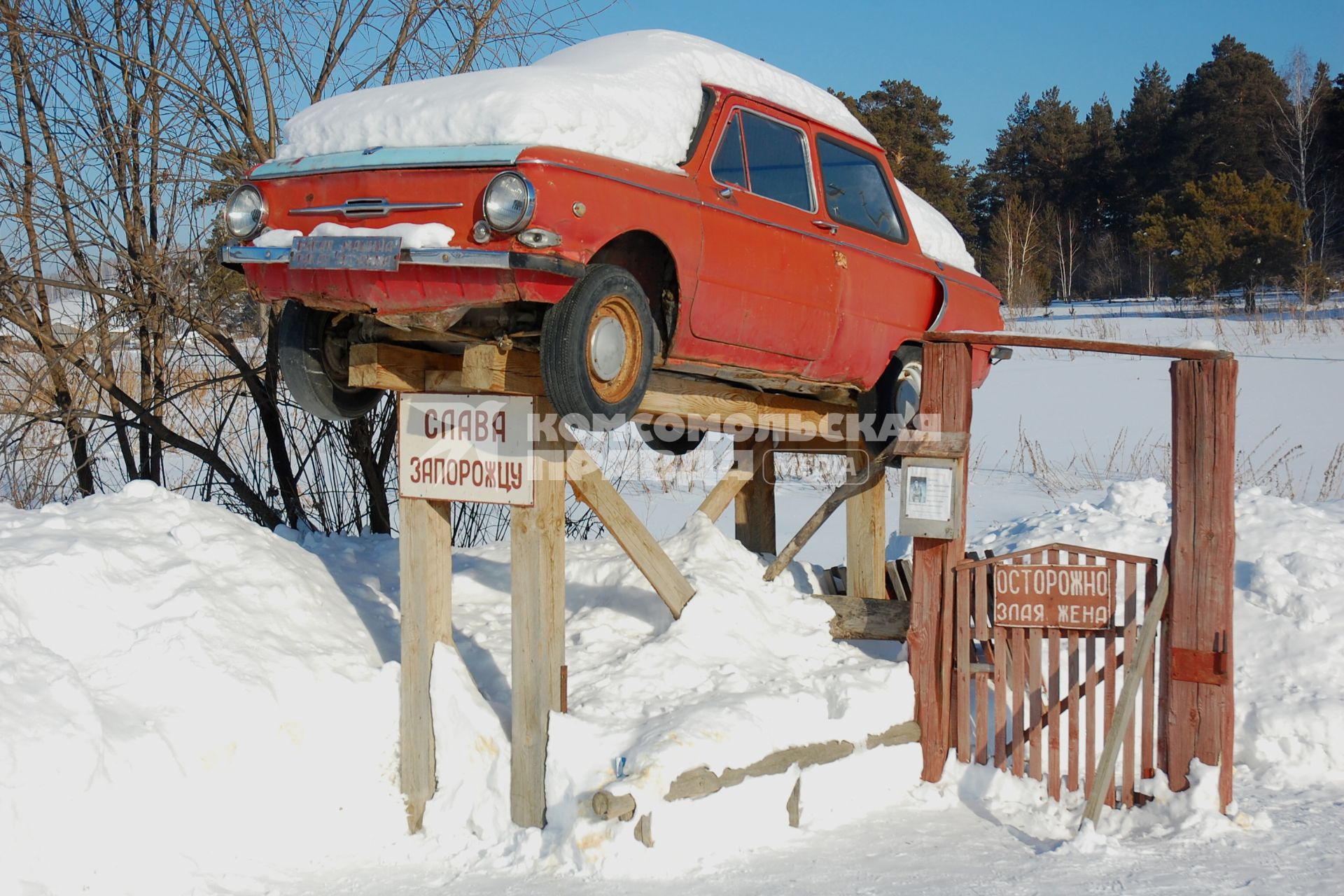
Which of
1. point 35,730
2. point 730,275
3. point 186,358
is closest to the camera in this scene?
point 35,730

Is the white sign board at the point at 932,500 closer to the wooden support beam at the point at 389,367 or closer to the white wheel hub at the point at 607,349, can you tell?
the white wheel hub at the point at 607,349

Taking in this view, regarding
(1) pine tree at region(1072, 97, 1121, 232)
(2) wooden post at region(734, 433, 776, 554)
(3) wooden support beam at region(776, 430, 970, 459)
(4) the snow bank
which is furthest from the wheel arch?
(1) pine tree at region(1072, 97, 1121, 232)

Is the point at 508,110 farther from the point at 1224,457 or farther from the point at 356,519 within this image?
the point at 356,519

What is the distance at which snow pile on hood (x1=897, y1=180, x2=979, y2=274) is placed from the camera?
22.0 ft

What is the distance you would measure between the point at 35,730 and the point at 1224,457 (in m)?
4.63

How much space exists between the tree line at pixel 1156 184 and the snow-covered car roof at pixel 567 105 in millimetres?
21847

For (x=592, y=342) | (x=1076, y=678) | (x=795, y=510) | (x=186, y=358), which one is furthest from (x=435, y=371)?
(x=795, y=510)

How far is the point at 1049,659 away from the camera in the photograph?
5.54m

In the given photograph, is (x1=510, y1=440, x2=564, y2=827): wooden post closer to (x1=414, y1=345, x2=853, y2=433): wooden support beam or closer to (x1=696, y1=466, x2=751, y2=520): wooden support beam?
(x1=414, y1=345, x2=853, y2=433): wooden support beam

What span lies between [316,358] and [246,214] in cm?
68

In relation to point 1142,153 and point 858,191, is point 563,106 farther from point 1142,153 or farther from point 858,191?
point 1142,153

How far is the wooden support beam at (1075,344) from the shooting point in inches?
210

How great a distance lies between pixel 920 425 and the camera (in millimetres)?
5918

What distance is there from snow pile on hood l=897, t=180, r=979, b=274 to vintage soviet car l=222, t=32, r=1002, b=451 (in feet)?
0.99
